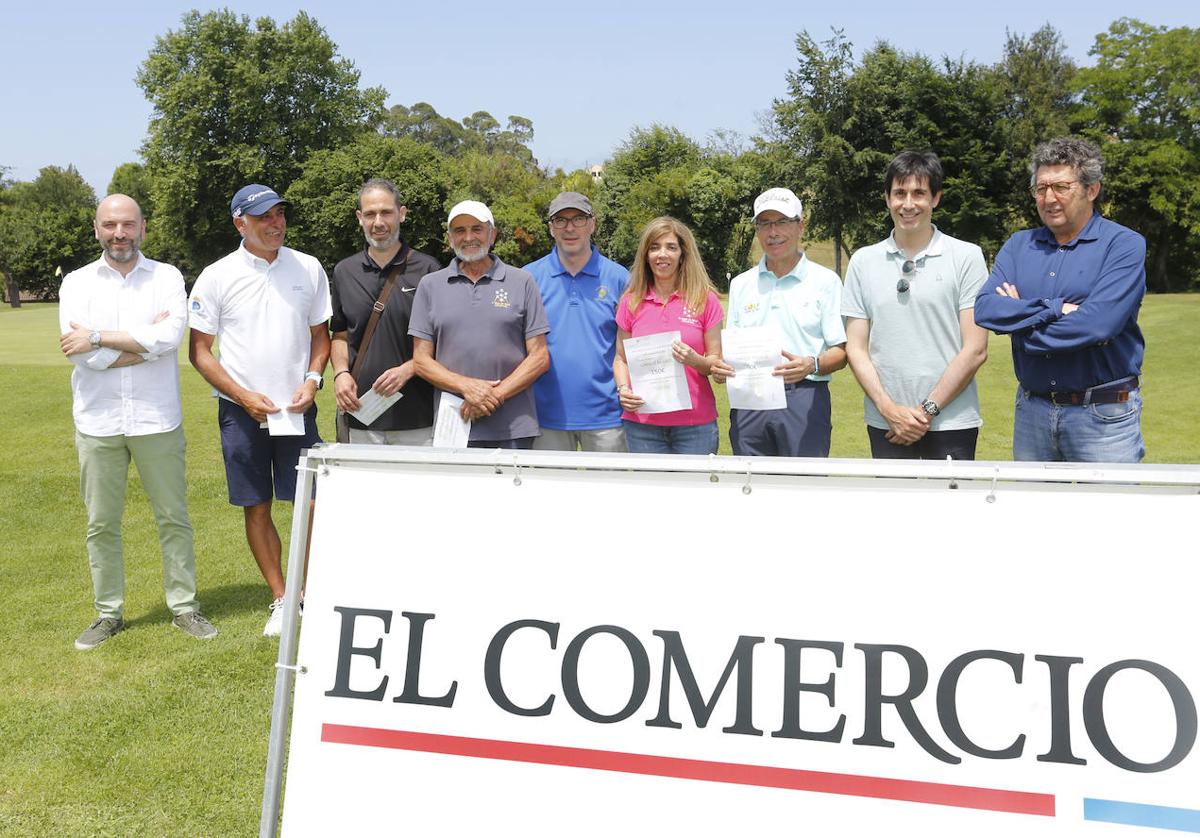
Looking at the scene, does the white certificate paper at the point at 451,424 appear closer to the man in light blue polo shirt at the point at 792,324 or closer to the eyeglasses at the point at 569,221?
the eyeglasses at the point at 569,221

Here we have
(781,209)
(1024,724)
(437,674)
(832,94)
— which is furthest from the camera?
(832,94)

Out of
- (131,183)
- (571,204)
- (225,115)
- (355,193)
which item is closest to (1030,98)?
(355,193)

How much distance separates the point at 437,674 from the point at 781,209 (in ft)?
9.89

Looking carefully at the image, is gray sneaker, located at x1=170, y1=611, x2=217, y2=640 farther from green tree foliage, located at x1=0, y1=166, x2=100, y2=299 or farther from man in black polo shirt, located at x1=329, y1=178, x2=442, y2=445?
green tree foliage, located at x1=0, y1=166, x2=100, y2=299

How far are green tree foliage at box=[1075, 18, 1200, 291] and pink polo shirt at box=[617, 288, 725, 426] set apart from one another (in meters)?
49.3

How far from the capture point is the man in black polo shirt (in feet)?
17.2

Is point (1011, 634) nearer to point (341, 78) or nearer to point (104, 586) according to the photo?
point (104, 586)

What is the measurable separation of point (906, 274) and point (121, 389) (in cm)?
415

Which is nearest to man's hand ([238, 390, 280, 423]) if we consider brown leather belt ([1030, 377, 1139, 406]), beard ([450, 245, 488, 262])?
beard ([450, 245, 488, 262])

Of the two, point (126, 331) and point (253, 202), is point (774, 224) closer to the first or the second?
point (253, 202)

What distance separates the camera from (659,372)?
4.75m

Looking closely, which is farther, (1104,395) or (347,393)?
(347,393)

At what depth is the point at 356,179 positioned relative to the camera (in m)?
58.5

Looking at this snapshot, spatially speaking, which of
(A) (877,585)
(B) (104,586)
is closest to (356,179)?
(B) (104,586)
